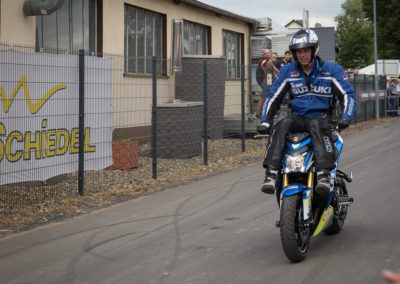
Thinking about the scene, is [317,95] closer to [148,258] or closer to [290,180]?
[290,180]

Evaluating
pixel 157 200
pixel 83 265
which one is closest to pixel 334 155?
pixel 83 265

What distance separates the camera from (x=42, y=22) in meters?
13.9

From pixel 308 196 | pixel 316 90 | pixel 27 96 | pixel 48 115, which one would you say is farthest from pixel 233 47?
pixel 308 196

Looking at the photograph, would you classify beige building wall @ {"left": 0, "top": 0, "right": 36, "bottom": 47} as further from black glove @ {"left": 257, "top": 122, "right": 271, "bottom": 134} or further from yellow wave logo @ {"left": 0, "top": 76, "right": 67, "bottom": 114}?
black glove @ {"left": 257, "top": 122, "right": 271, "bottom": 134}

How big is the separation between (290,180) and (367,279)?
115 centimetres

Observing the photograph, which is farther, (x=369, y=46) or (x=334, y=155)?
(x=369, y=46)

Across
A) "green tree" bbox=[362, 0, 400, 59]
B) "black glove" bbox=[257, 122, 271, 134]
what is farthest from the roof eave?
"green tree" bbox=[362, 0, 400, 59]

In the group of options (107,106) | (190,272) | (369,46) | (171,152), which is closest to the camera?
(190,272)

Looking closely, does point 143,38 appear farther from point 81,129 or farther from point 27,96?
point 27,96

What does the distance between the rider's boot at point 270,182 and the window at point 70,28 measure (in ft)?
26.2

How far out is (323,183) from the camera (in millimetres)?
6008

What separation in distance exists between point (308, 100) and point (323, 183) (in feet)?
3.03

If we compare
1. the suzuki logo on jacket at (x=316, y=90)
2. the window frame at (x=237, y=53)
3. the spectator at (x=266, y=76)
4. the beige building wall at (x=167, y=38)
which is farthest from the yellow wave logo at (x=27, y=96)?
the window frame at (x=237, y=53)

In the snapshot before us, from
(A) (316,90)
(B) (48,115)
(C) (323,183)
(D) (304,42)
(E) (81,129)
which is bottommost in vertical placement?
(C) (323,183)
